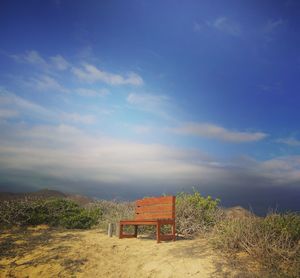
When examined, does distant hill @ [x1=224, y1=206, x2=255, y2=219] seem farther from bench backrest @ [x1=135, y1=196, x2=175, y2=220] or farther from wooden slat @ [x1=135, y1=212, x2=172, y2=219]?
wooden slat @ [x1=135, y1=212, x2=172, y2=219]

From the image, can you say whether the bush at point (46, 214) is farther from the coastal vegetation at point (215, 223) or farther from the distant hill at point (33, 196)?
the distant hill at point (33, 196)

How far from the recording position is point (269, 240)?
21.9 feet

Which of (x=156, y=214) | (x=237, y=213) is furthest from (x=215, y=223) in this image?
(x=237, y=213)

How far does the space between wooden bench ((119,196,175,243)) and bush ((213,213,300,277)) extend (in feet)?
6.53

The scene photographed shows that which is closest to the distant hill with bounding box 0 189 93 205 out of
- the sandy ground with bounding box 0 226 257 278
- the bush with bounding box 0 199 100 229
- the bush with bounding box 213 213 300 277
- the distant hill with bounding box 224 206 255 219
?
the bush with bounding box 0 199 100 229

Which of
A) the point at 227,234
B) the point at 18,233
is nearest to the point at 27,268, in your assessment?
the point at 18,233

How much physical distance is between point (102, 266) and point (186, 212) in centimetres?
491

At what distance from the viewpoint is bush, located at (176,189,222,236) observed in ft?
36.4

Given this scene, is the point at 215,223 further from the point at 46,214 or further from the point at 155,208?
the point at 46,214

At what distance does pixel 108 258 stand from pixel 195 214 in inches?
185

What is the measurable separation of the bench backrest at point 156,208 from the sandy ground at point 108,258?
0.86 metres

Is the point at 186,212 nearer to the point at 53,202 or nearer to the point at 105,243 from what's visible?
the point at 105,243

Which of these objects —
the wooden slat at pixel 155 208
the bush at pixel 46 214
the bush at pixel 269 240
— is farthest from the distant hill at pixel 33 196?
the bush at pixel 269 240

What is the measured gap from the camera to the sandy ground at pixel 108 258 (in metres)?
6.67
